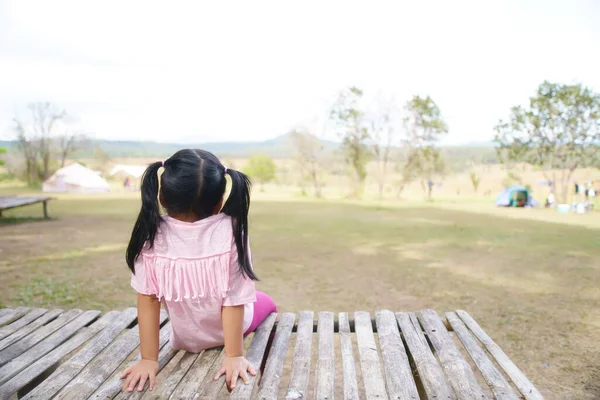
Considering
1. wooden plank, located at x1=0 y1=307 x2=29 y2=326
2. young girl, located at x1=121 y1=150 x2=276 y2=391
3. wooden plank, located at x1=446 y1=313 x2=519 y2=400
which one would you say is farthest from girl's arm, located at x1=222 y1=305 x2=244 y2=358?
wooden plank, located at x1=0 y1=307 x2=29 y2=326

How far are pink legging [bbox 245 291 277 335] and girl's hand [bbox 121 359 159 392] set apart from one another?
49 cm

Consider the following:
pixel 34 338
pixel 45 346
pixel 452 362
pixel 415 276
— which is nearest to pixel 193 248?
pixel 45 346

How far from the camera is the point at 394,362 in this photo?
1559mm

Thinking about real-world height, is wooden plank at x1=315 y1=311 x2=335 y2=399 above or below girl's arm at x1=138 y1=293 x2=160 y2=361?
below

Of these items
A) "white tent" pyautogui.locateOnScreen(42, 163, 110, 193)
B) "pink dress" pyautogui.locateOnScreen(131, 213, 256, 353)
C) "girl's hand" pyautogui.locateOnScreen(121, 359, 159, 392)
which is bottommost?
"white tent" pyautogui.locateOnScreen(42, 163, 110, 193)

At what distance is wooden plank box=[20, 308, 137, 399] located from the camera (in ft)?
4.45

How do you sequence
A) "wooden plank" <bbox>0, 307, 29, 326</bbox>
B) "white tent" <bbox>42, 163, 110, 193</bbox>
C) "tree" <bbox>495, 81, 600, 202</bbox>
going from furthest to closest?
"white tent" <bbox>42, 163, 110, 193</bbox> < "tree" <bbox>495, 81, 600, 202</bbox> < "wooden plank" <bbox>0, 307, 29, 326</bbox>

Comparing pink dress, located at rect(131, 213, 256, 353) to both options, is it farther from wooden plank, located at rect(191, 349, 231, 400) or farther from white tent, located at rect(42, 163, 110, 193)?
white tent, located at rect(42, 163, 110, 193)

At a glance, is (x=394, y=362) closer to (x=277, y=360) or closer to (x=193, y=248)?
(x=277, y=360)

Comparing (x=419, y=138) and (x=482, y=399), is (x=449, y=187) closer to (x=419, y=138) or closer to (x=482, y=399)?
(x=419, y=138)

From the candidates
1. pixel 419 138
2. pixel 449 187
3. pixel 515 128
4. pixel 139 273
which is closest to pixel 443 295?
pixel 139 273

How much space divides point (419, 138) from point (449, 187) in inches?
355

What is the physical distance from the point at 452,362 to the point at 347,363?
0.38 m

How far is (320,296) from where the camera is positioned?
14.9ft
